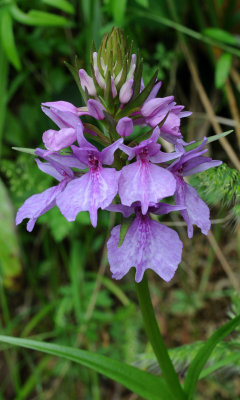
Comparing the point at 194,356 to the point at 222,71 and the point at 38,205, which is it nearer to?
the point at 38,205

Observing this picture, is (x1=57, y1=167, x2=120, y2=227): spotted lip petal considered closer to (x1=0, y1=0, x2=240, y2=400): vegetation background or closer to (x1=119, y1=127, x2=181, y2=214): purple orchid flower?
(x1=119, y1=127, x2=181, y2=214): purple orchid flower

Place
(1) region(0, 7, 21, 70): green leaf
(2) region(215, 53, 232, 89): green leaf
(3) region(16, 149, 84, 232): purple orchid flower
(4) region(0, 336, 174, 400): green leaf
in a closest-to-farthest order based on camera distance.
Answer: (3) region(16, 149, 84, 232): purple orchid flower < (4) region(0, 336, 174, 400): green leaf < (1) region(0, 7, 21, 70): green leaf < (2) region(215, 53, 232, 89): green leaf

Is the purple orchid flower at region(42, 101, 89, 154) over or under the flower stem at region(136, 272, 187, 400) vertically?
over

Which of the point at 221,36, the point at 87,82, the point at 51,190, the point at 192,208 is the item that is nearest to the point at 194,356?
the point at 192,208

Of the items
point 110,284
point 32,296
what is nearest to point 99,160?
point 110,284

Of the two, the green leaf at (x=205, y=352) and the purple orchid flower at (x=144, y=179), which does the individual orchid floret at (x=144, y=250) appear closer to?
the purple orchid flower at (x=144, y=179)

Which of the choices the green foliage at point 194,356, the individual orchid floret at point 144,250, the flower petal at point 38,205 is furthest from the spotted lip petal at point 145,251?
the green foliage at point 194,356

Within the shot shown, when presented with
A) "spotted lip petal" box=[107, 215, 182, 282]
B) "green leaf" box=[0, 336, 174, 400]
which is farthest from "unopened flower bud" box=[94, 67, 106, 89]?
"green leaf" box=[0, 336, 174, 400]
